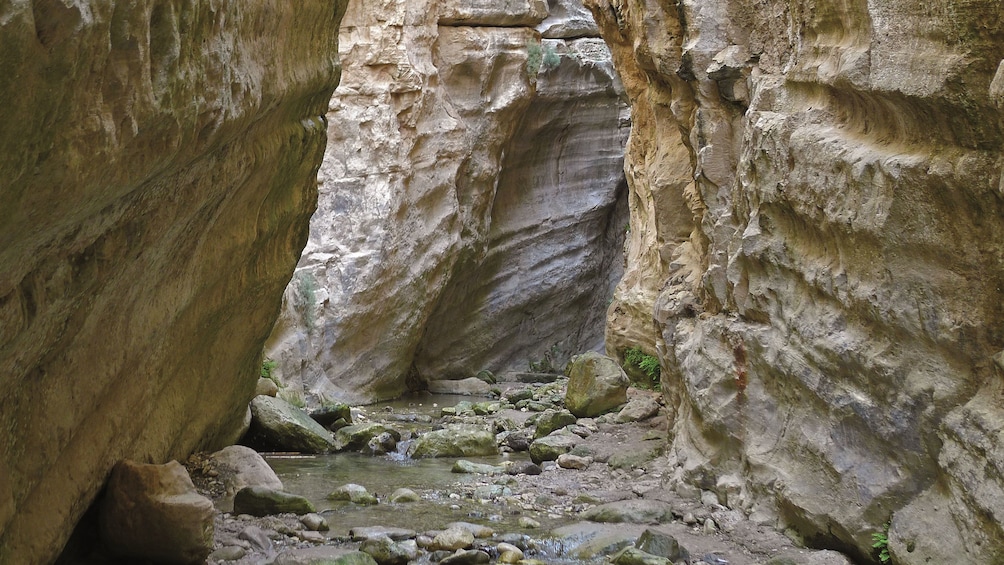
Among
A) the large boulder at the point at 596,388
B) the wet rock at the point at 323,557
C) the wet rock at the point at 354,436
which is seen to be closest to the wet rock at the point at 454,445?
the wet rock at the point at 354,436

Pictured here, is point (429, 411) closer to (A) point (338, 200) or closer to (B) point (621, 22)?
(A) point (338, 200)

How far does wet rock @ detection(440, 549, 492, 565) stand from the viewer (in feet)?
19.6

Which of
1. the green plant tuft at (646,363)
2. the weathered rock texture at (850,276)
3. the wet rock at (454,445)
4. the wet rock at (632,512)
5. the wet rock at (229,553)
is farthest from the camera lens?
the green plant tuft at (646,363)

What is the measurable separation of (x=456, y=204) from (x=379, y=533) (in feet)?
39.3

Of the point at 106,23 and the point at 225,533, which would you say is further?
the point at 225,533

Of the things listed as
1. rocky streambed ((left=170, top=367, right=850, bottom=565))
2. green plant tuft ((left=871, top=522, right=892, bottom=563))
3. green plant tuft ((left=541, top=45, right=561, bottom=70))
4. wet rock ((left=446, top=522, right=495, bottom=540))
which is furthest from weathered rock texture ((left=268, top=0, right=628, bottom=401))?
green plant tuft ((left=871, top=522, right=892, bottom=563))

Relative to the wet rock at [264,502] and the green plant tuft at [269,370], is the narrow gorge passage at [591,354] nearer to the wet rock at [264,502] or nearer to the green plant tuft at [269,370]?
the wet rock at [264,502]

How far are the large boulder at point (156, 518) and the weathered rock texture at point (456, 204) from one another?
8082 mm

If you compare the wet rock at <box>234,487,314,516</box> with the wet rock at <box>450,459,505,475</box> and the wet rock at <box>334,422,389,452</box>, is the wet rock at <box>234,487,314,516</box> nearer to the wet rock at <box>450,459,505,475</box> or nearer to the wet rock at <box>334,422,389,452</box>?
the wet rock at <box>450,459,505,475</box>

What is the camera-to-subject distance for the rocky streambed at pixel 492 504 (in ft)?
19.9

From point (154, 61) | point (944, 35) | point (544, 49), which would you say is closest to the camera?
point (154, 61)

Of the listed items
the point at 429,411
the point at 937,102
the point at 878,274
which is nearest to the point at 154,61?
the point at 937,102

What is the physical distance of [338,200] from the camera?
15945 mm

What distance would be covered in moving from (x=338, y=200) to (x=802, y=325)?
10960mm
